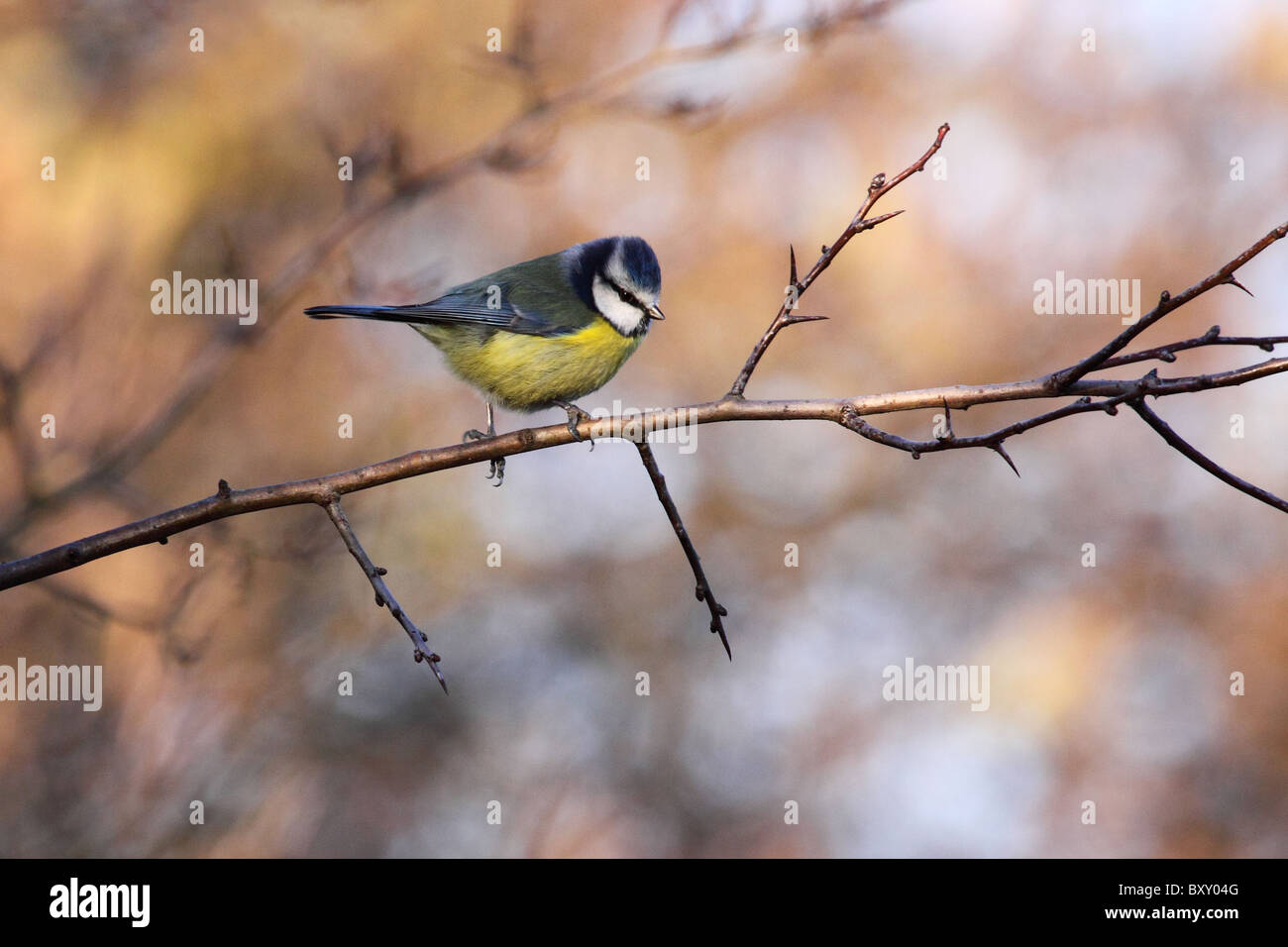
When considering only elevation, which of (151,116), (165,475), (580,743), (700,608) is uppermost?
(151,116)

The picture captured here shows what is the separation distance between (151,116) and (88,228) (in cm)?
93

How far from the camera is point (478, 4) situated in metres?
7.61

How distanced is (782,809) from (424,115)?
5.51 m

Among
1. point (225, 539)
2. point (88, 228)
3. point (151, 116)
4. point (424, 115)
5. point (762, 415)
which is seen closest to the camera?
point (762, 415)

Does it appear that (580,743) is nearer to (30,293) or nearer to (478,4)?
(30,293)

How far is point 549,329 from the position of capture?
438cm

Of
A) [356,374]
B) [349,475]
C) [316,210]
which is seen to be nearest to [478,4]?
[316,210]

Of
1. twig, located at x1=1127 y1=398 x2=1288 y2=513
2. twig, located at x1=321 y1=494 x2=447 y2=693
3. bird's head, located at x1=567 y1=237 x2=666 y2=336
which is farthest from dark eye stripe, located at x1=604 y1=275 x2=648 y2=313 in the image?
twig, located at x1=1127 y1=398 x2=1288 y2=513

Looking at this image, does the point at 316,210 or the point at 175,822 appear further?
the point at 316,210

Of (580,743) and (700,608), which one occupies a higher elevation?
(700,608)

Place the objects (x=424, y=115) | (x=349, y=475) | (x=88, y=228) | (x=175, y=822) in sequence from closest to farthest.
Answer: (x=349, y=475) → (x=175, y=822) → (x=88, y=228) → (x=424, y=115)

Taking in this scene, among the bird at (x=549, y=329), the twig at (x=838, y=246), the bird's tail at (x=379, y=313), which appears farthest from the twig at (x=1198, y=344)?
the bird at (x=549, y=329)

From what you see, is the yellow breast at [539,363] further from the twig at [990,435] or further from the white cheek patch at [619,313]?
the twig at [990,435]

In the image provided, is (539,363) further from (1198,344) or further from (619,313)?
(1198,344)
